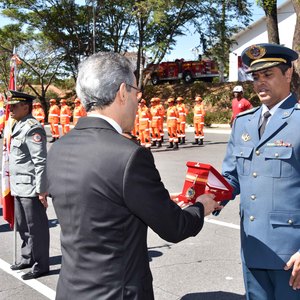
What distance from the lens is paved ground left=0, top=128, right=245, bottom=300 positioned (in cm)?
440

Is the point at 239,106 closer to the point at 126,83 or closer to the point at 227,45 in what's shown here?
the point at 126,83

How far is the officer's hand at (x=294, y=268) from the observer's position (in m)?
2.42

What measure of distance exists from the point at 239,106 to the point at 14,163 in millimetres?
9848

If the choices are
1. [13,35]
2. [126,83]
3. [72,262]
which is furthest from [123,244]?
[13,35]

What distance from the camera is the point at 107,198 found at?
74.5 inches

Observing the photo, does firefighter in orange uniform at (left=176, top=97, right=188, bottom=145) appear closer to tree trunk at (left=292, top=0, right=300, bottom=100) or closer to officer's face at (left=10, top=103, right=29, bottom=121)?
tree trunk at (left=292, top=0, right=300, bottom=100)

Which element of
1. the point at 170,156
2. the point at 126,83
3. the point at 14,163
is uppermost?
the point at 126,83

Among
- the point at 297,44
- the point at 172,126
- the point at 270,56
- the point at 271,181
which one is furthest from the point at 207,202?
the point at 297,44

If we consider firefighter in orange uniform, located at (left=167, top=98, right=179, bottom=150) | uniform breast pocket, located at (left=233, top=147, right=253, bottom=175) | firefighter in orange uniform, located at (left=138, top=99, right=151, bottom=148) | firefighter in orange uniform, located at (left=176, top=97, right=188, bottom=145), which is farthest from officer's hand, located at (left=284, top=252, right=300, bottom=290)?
firefighter in orange uniform, located at (left=176, top=97, right=188, bottom=145)

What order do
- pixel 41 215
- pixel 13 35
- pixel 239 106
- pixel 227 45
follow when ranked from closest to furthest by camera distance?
pixel 41 215 → pixel 239 106 → pixel 227 45 → pixel 13 35

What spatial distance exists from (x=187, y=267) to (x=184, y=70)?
32962 millimetres

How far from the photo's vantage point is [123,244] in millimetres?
1922

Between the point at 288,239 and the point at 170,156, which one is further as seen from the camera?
the point at 170,156

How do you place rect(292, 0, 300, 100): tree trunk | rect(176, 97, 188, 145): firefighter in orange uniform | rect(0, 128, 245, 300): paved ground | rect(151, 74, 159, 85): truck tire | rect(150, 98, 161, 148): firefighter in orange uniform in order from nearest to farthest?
rect(0, 128, 245, 300): paved ground, rect(150, 98, 161, 148): firefighter in orange uniform, rect(176, 97, 188, 145): firefighter in orange uniform, rect(292, 0, 300, 100): tree trunk, rect(151, 74, 159, 85): truck tire
